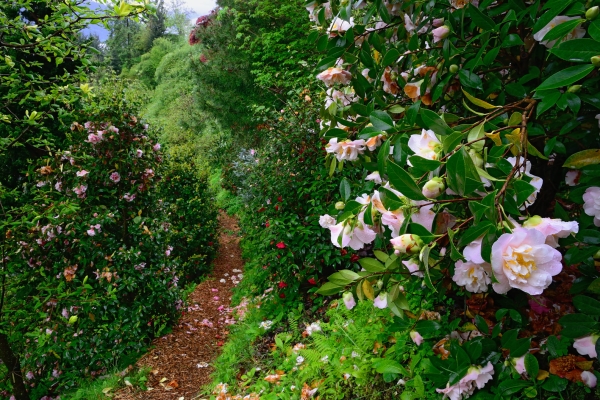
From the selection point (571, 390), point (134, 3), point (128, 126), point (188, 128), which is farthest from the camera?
point (188, 128)

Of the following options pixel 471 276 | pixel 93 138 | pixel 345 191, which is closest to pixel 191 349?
pixel 93 138

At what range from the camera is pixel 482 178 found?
0.78 m

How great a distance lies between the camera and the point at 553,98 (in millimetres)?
726

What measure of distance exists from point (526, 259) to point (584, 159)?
351 millimetres

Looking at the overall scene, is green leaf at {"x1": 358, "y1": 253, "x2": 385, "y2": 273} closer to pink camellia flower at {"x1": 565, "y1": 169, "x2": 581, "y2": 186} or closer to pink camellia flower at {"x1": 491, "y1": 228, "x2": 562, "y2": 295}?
pink camellia flower at {"x1": 491, "y1": 228, "x2": 562, "y2": 295}

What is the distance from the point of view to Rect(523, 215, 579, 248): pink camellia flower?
0.66 meters

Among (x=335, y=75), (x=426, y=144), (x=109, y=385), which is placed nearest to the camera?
(x=426, y=144)

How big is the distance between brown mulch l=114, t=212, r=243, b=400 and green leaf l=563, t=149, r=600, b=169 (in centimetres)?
339

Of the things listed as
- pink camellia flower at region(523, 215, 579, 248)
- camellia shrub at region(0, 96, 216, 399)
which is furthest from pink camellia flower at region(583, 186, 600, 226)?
camellia shrub at region(0, 96, 216, 399)

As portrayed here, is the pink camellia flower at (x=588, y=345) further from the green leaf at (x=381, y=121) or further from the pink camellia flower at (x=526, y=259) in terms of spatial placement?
the green leaf at (x=381, y=121)

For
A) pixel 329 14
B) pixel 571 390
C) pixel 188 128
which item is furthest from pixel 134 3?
pixel 188 128

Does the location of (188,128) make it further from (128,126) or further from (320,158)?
(320,158)

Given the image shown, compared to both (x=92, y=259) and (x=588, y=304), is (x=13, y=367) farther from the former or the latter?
(x=588, y=304)

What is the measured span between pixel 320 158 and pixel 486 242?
2956 mm
